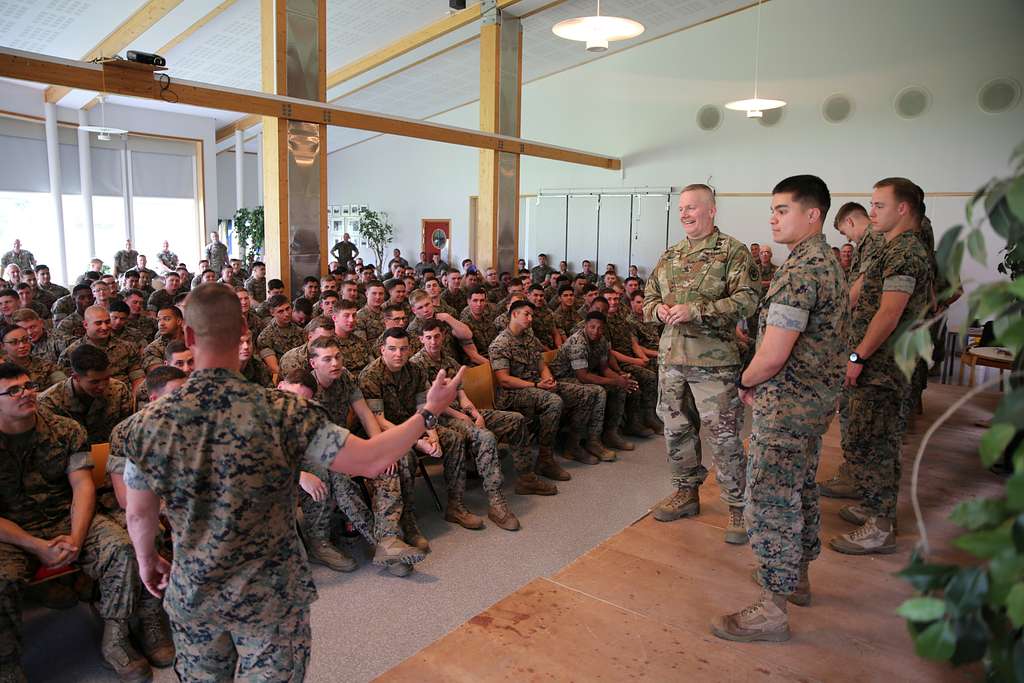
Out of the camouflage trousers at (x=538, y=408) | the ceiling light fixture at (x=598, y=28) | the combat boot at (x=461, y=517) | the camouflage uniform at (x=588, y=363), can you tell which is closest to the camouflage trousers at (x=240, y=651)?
the combat boot at (x=461, y=517)

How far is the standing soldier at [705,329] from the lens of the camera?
10.2ft

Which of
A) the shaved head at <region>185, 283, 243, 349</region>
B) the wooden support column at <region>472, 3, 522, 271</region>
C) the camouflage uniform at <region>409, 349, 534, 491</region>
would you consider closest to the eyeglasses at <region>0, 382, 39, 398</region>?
the shaved head at <region>185, 283, 243, 349</region>

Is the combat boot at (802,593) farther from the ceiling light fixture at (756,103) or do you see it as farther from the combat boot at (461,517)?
the ceiling light fixture at (756,103)

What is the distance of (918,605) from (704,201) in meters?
2.53

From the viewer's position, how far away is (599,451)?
4.88 m

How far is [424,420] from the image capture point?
167 centimetres

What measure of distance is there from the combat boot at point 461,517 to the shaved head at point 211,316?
2.44 meters

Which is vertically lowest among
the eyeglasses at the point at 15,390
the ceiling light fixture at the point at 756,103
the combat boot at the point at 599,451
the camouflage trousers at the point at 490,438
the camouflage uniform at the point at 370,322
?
the combat boot at the point at 599,451

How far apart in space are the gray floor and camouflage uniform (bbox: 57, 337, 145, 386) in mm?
1811

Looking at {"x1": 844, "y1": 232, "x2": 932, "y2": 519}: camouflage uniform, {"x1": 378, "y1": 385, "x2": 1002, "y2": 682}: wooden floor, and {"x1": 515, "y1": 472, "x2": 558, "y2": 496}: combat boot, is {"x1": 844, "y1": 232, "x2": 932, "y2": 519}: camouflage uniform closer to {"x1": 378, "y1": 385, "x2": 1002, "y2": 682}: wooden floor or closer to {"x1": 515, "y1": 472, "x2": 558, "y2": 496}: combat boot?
{"x1": 378, "y1": 385, "x2": 1002, "y2": 682}: wooden floor

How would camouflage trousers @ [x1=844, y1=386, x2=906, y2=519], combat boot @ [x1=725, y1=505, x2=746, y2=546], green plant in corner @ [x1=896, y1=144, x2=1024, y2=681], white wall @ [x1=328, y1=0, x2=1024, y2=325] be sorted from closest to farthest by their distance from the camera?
green plant in corner @ [x1=896, y1=144, x2=1024, y2=681] → camouflage trousers @ [x1=844, y1=386, x2=906, y2=519] → combat boot @ [x1=725, y1=505, x2=746, y2=546] → white wall @ [x1=328, y1=0, x2=1024, y2=325]

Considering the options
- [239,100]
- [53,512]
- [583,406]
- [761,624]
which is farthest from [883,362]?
[239,100]

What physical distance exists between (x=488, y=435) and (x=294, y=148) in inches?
168

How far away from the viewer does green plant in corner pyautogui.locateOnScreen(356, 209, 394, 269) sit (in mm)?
16078
